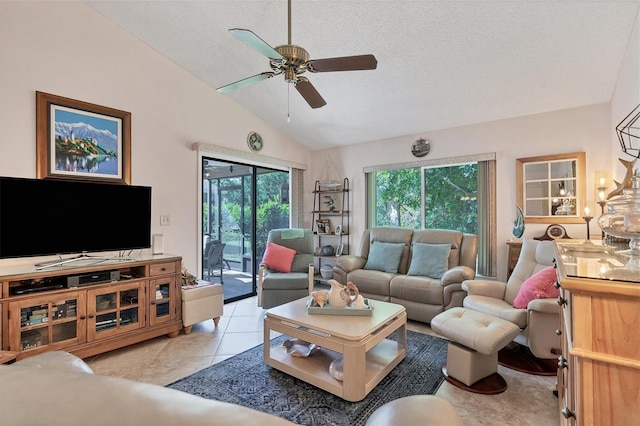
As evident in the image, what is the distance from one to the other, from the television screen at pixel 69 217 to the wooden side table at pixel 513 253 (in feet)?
13.1

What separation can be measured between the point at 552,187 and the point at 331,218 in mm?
3162

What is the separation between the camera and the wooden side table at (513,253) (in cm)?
346

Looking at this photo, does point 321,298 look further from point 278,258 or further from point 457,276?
point 278,258

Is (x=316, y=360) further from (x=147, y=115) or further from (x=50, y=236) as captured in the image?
(x=147, y=115)

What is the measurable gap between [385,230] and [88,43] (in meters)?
3.96

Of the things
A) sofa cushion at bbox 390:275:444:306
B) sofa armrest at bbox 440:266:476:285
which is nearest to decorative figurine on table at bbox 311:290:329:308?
sofa cushion at bbox 390:275:444:306

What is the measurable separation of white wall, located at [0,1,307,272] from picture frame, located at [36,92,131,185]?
0.22 ft

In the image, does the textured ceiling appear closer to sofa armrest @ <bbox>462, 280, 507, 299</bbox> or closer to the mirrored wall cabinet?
the mirrored wall cabinet

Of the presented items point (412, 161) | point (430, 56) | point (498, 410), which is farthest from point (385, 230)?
point (498, 410)

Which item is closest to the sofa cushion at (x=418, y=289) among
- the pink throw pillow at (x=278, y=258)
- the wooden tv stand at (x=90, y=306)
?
the pink throw pillow at (x=278, y=258)

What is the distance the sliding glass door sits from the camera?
416cm

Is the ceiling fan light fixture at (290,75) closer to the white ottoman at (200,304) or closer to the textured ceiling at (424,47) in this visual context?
the textured ceiling at (424,47)

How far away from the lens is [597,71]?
2824 millimetres

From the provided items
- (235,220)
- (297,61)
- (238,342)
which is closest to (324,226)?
(235,220)
